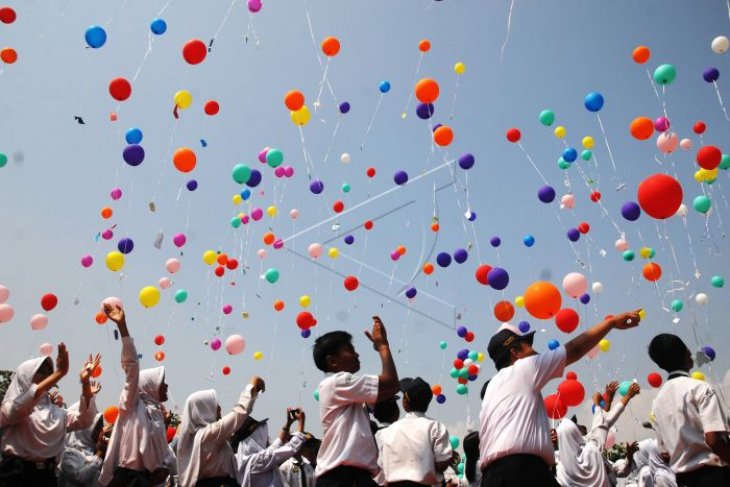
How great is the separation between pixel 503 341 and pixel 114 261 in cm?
621

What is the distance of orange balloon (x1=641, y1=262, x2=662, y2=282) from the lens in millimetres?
7488

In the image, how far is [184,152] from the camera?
7145mm

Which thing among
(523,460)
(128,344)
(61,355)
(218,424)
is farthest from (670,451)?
(61,355)

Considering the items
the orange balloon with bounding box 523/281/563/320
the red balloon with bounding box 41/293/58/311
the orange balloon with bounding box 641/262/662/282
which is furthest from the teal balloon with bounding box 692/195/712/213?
the red balloon with bounding box 41/293/58/311

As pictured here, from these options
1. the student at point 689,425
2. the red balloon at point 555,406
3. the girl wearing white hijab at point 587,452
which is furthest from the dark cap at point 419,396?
the red balloon at point 555,406

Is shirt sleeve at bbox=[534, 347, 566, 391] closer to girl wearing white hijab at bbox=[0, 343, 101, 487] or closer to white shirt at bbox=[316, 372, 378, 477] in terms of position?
white shirt at bbox=[316, 372, 378, 477]

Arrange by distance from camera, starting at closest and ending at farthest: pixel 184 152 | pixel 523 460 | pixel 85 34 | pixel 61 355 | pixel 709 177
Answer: pixel 523 460 → pixel 61 355 → pixel 85 34 → pixel 184 152 → pixel 709 177

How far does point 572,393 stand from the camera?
237 inches

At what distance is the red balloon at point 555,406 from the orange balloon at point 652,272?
245cm

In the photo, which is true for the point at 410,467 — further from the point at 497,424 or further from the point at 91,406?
the point at 91,406

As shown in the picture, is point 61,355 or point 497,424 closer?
point 497,424

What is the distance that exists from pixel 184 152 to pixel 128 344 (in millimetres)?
3717

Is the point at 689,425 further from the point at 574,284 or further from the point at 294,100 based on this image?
the point at 294,100

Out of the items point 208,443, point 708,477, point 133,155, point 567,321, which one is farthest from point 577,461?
point 133,155
